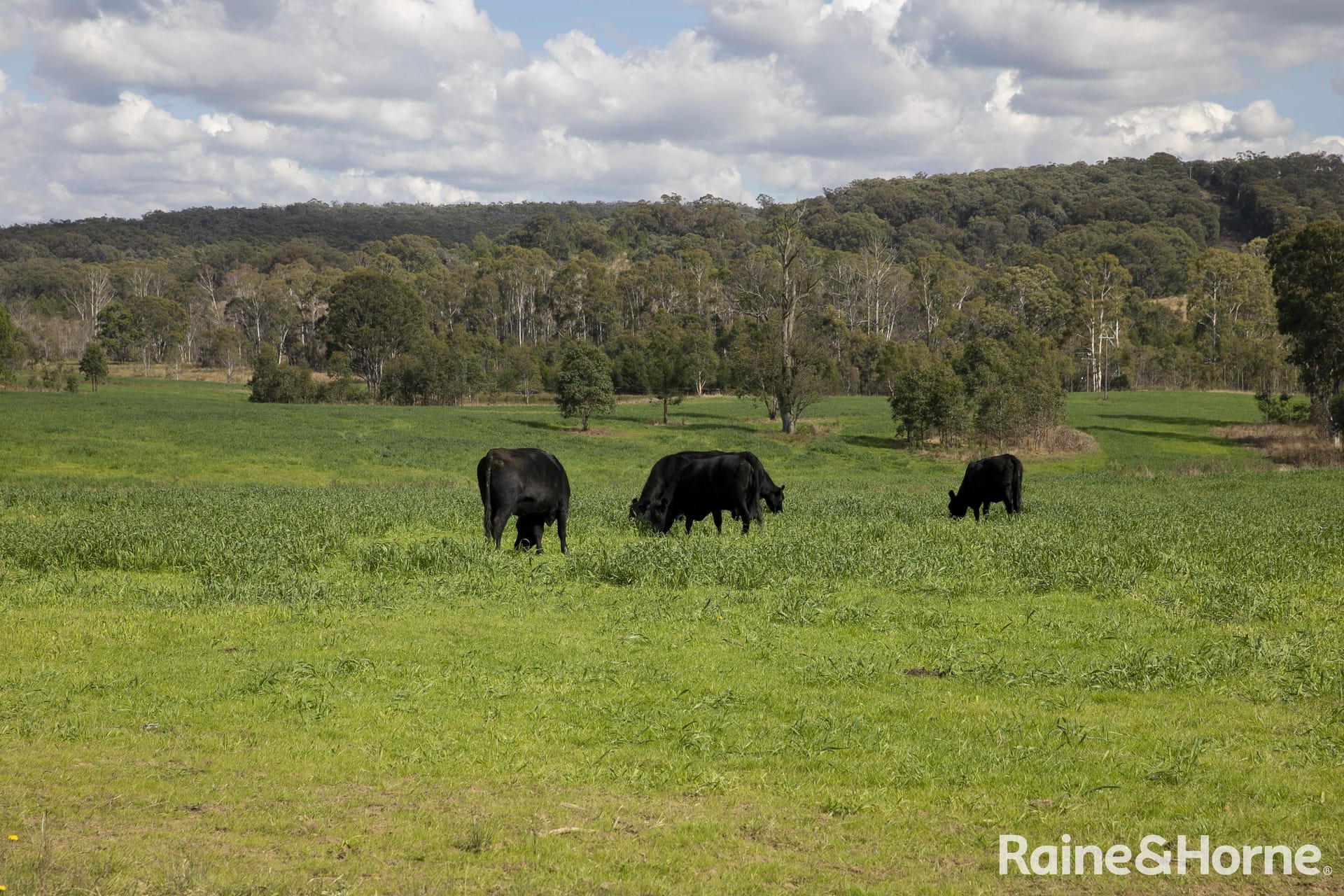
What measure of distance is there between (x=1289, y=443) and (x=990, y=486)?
43972 mm

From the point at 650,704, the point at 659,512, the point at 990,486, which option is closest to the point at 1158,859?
the point at 650,704

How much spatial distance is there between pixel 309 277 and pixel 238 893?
427 feet

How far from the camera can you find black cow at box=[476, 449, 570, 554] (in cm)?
1692

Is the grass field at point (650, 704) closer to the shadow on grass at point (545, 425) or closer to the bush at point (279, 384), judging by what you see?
the shadow on grass at point (545, 425)

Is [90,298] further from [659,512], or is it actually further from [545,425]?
[659,512]

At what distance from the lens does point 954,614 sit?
12328 millimetres

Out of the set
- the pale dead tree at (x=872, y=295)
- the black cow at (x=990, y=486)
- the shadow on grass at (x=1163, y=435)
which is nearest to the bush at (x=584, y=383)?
the shadow on grass at (x=1163, y=435)

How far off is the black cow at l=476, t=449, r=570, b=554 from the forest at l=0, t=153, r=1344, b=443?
43954 mm

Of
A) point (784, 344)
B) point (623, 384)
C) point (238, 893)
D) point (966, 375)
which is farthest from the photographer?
point (623, 384)

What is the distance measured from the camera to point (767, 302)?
90.0 metres

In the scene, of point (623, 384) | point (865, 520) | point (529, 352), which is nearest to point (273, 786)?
point (865, 520)

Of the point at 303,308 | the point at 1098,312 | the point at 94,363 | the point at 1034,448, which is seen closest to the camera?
the point at 1034,448

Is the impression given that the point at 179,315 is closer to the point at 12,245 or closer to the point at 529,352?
the point at 529,352

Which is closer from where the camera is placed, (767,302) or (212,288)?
(767,302)
